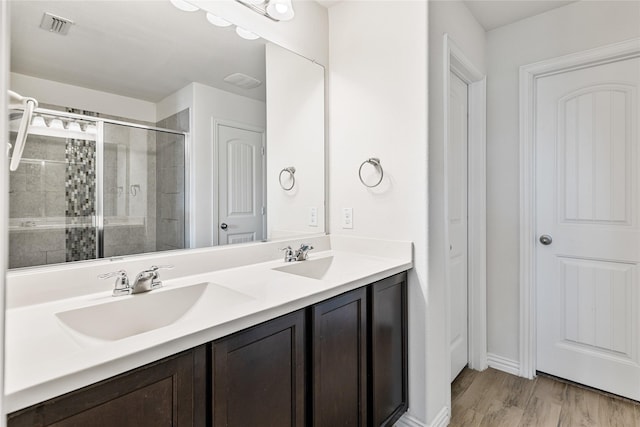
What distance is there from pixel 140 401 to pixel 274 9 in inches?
66.4

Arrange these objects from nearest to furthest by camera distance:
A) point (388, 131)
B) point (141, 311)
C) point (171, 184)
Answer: point (141, 311) → point (171, 184) → point (388, 131)

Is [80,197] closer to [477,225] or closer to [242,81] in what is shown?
[242,81]

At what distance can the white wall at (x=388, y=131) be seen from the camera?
1.61 metres

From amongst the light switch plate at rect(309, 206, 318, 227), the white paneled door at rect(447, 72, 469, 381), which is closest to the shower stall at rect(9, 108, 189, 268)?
the light switch plate at rect(309, 206, 318, 227)

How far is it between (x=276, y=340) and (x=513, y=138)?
2133 millimetres

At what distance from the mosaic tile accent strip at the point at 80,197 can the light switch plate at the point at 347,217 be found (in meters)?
1.24

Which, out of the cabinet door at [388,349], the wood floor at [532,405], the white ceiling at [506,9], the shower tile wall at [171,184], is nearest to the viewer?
the shower tile wall at [171,184]

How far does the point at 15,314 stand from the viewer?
90cm

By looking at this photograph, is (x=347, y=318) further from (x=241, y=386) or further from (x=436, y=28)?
(x=436, y=28)

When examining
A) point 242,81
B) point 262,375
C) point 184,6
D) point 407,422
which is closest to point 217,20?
point 184,6

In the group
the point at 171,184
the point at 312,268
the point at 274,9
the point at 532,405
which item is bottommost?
the point at 532,405

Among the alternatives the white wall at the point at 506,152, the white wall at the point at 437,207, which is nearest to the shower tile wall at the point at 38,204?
the white wall at the point at 437,207

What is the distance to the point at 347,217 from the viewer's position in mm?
1922

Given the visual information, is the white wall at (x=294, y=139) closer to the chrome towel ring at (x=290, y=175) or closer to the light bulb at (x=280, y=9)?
the chrome towel ring at (x=290, y=175)
